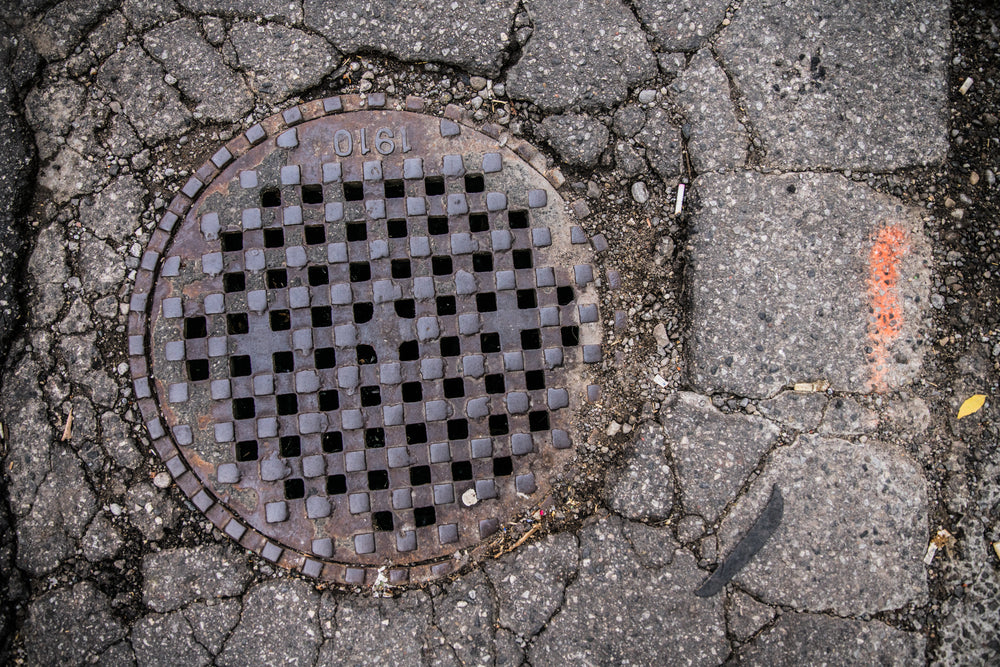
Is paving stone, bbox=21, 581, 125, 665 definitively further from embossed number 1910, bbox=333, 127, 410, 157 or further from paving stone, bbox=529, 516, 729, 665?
embossed number 1910, bbox=333, 127, 410, 157

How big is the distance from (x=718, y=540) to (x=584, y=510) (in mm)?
476

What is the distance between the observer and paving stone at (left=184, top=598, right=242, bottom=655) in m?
2.09

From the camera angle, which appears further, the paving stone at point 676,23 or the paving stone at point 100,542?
the paving stone at point 676,23

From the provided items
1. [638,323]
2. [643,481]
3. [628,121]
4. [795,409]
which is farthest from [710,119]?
[643,481]

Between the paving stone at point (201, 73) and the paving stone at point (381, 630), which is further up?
the paving stone at point (201, 73)

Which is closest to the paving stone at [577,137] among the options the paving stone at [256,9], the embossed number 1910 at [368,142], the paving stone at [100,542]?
the embossed number 1910 at [368,142]

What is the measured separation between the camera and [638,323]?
7.35 feet

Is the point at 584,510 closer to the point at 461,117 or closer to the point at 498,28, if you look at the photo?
the point at 461,117

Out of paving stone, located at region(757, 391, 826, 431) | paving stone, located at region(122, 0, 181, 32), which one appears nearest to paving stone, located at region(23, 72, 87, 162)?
paving stone, located at region(122, 0, 181, 32)

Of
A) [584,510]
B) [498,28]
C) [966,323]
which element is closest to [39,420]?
[584,510]

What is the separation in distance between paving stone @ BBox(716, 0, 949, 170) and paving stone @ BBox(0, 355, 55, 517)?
9.11 feet

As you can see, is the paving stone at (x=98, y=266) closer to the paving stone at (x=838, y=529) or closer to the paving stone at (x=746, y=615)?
the paving stone at (x=838, y=529)

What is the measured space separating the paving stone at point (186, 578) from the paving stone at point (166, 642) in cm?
Result: 5

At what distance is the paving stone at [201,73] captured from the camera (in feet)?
7.39
